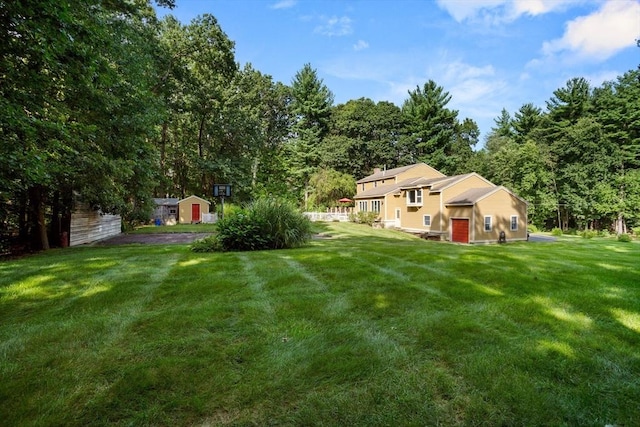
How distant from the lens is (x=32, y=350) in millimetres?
2588

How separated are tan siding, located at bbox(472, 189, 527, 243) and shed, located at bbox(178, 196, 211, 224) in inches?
891

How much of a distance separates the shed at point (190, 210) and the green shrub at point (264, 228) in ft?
71.1

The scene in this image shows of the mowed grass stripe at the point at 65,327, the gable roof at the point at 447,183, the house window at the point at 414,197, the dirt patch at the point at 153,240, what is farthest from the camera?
the house window at the point at 414,197

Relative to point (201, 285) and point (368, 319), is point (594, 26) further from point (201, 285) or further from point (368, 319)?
→ point (201, 285)

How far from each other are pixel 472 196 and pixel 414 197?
5185 mm

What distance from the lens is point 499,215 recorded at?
22.5 metres

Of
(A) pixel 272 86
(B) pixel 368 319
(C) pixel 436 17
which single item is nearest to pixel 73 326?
(B) pixel 368 319

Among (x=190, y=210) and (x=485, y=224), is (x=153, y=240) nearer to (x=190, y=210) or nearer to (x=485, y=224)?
(x=190, y=210)

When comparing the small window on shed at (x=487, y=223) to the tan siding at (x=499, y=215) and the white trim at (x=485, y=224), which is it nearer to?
the white trim at (x=485, y=224)

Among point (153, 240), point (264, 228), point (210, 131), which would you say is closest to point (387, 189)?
point (210, 131)

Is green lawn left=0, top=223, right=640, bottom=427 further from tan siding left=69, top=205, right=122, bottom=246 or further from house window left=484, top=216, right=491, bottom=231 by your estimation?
house window left=484, top=216, right=491, bottom=231

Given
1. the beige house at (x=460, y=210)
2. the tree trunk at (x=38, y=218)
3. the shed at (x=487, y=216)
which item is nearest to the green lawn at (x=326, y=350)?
the tree trunk at (x=38, y=218)

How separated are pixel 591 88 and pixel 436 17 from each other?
34.7m

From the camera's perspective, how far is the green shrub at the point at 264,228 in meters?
8.54
